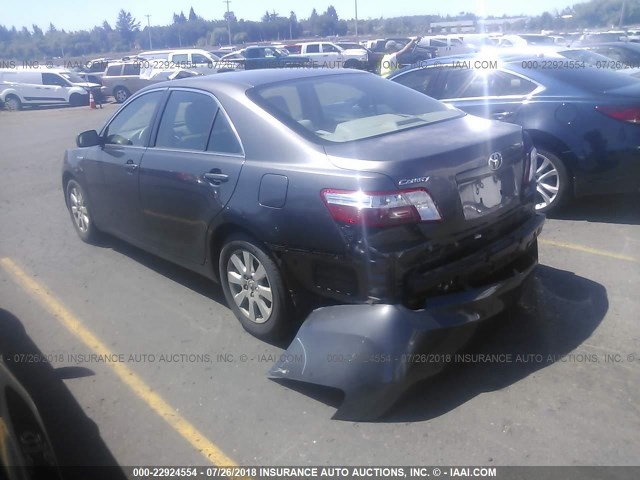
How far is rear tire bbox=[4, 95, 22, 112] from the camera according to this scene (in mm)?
26922

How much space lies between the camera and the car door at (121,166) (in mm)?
5113

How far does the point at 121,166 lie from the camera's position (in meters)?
5.25

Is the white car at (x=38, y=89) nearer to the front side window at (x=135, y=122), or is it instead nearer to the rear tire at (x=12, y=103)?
the rear tire at (x=12, y=103)

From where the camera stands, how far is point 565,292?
4621 millimetres

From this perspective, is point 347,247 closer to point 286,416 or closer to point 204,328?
point 286,416

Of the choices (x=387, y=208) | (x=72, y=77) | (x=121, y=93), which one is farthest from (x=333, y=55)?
(x=387, y=208)

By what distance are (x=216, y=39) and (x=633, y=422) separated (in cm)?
7607

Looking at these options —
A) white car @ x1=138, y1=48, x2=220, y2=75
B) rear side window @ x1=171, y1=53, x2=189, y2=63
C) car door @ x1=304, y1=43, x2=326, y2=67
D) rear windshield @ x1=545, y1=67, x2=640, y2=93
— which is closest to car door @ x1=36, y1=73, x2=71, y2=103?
white car @ x1=138, y1=48, x2=220, y2=75

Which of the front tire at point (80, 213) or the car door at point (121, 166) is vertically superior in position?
the car door at point (121, 166)

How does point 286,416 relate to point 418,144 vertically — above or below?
below

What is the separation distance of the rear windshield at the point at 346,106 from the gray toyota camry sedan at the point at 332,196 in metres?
0.01

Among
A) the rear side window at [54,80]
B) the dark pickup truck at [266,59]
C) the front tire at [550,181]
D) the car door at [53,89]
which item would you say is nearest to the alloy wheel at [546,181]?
the front tire at [550,181]

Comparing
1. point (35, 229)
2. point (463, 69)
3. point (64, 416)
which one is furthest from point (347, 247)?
point (35, 229)

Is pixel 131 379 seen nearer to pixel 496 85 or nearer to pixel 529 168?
pixel 529 168
